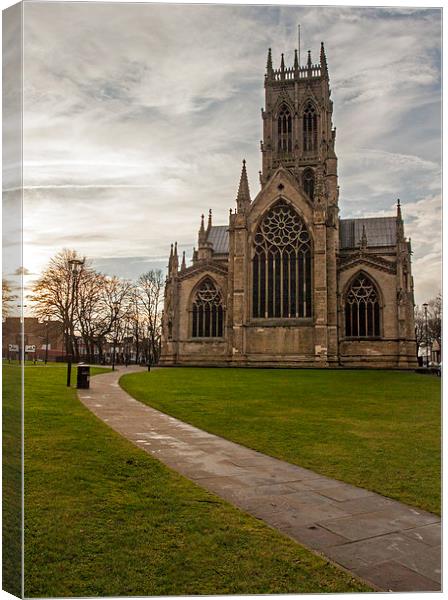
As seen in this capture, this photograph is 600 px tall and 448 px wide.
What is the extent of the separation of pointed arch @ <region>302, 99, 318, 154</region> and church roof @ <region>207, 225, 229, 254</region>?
12.9m

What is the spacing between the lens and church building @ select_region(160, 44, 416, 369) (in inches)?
1705

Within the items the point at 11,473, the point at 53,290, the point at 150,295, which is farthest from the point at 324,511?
the point at 150,295

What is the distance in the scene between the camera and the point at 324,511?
17.7ft

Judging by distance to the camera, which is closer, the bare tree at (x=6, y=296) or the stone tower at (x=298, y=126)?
the bare tree at (x=6, y=296)

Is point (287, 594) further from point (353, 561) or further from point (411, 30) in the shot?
point (411, 30)

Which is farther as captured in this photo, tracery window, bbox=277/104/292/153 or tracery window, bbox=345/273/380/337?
tracery window, bbox=277/104/292/153

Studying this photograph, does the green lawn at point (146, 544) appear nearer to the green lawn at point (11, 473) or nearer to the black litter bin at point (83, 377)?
the green lawn at point (11, 473)

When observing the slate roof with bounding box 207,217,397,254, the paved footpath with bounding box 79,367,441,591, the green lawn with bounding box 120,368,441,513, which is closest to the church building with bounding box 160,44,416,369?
the slate roof with bounding box 207,217,397,254

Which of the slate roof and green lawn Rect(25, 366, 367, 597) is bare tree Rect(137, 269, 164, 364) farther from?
the slate roof

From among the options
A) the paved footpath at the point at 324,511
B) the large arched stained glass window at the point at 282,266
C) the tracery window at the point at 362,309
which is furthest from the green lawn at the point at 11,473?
the tracery window at the point at 362,309

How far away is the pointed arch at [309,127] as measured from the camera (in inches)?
2279

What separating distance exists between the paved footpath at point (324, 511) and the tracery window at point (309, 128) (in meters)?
53.0

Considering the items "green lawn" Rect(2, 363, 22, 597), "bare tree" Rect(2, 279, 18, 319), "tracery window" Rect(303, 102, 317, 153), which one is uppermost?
"tracery window" Rect(303, 102, 317, 153)

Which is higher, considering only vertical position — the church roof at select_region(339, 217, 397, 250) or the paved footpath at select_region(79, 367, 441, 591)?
the church roof at select_region(339, 217, 397, 250)
